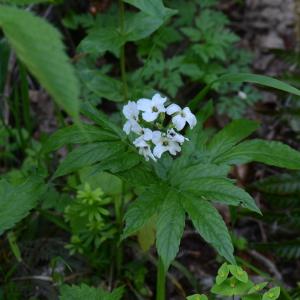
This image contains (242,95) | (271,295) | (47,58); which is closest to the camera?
(47,58)

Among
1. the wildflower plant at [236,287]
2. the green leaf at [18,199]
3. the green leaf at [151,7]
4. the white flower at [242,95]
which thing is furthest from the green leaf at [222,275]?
the white flower at [242,95]

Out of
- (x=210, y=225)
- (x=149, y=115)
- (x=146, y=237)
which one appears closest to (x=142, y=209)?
(x=210, y=225)

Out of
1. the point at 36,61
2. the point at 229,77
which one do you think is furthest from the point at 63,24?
the point at 36,61

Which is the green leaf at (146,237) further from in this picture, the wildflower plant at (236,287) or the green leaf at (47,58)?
the green leaf at (47,58)

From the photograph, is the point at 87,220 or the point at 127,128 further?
the point at 87,220

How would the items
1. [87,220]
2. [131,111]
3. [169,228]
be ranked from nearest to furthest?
[169,228], [131,111], [87,220]

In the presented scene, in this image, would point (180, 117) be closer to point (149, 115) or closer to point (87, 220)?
point (149, 115)

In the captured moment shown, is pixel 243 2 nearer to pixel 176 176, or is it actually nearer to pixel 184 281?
pixel 184 281

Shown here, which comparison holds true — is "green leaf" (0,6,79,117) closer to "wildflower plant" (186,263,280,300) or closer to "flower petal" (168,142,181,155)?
"flower petal" (168,142,181,155)
